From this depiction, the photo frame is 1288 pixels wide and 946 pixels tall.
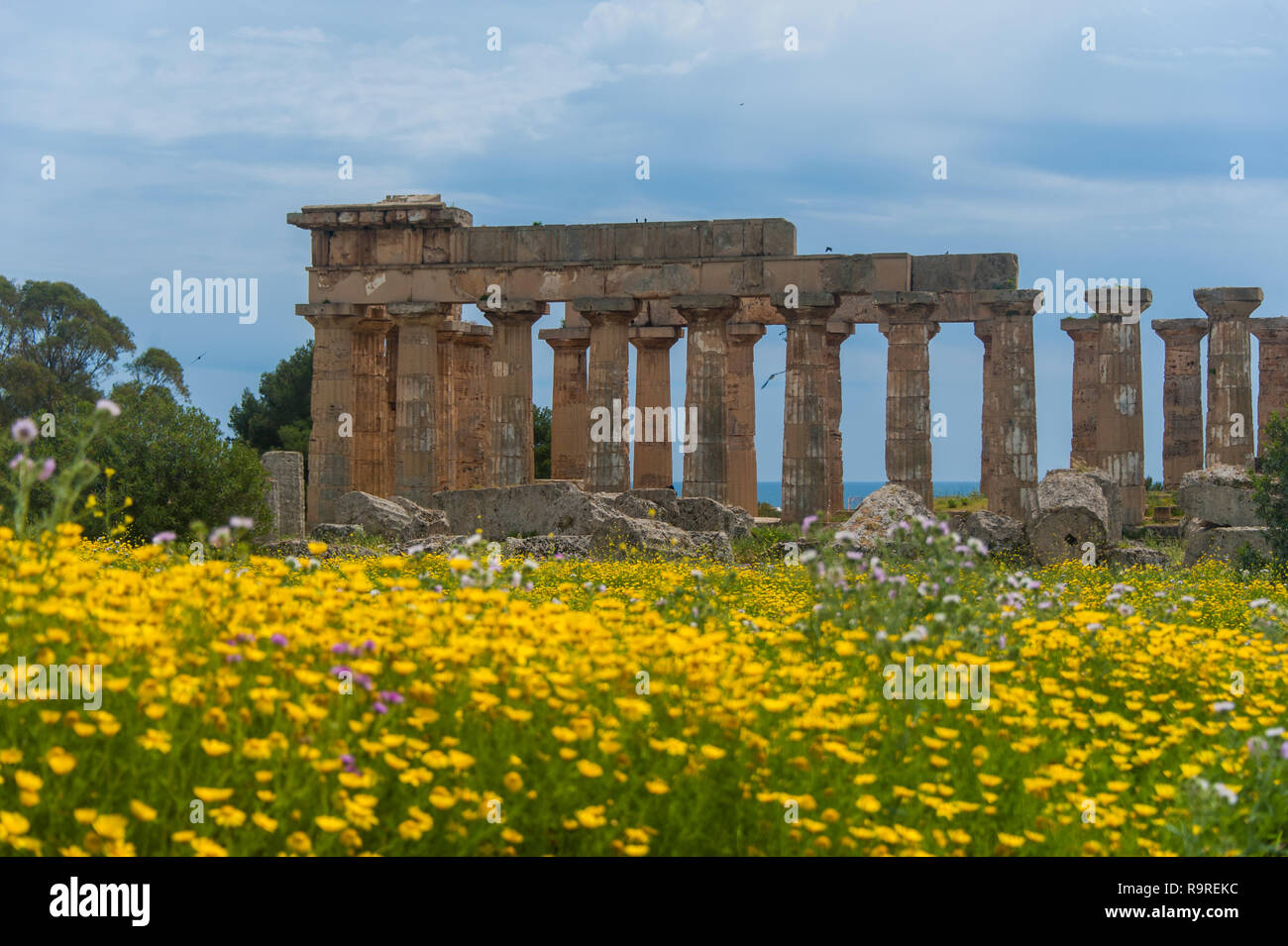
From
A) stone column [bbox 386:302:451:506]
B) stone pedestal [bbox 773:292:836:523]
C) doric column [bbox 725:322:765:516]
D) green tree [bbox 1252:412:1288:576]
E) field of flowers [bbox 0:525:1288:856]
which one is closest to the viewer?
field of flowers [bbox 0:525:1288:856]

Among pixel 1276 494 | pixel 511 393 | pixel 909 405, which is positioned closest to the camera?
pixel 1276 494

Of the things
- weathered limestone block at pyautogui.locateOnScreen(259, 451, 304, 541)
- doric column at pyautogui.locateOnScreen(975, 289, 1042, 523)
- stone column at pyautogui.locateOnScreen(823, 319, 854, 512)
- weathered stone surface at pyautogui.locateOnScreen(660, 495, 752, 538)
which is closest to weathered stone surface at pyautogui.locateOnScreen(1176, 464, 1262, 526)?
doric column at pyautogui.locateOnScreen(975, 289, 1042, 523)

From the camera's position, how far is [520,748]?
6762 mm

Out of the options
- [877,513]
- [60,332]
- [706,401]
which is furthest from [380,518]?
[60,332]

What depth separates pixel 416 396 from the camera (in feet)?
122

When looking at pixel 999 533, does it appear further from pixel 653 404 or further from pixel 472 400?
pixel 472 400

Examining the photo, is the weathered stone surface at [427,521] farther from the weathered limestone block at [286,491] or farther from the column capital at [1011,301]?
the column capital at [1011,301]

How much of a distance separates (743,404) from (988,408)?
689 cm

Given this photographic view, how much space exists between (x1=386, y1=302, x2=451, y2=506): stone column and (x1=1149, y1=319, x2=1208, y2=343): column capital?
74.1ft

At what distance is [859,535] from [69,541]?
1755cm

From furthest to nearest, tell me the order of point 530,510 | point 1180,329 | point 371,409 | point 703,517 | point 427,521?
point 1180,329
point 371,409
point 703,517
point 427,521
point 530,510

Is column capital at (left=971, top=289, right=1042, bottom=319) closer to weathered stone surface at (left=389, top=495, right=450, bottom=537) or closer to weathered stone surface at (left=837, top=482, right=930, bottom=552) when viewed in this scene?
weathered stone surface at (left=837, top=482, right=930, bottom=552)

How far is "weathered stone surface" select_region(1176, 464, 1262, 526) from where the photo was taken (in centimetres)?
2683
